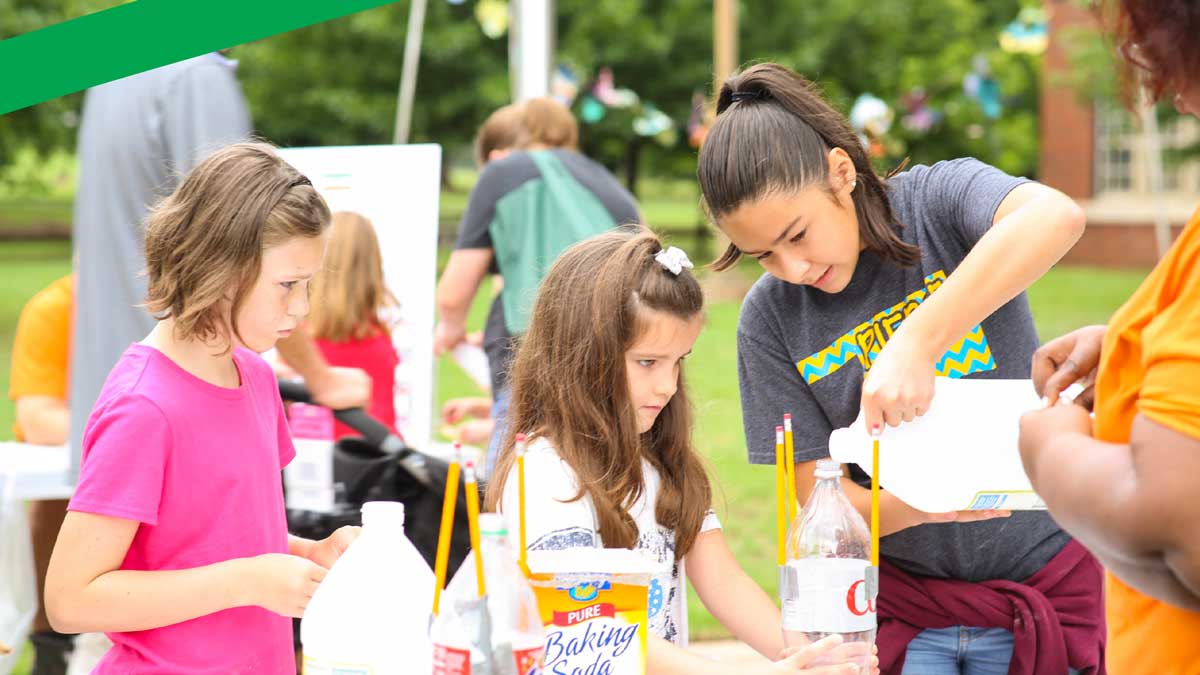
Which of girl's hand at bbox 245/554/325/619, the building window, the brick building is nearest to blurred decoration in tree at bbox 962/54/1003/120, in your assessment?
the brick building

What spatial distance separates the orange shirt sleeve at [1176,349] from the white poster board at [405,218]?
2.44 m

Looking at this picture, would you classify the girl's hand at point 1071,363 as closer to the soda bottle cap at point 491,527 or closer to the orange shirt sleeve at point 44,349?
the soda bottle cap at point 491,527

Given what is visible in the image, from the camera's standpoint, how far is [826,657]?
1.86m

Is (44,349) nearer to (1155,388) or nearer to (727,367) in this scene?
(1155,388)

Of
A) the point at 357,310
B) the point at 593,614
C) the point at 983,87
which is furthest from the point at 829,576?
the point at 983,87

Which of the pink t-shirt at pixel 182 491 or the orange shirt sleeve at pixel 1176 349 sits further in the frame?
the pink t-shirt at pixel 182 491

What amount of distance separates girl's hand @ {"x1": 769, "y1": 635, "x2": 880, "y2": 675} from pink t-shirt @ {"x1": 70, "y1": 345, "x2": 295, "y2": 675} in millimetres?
804

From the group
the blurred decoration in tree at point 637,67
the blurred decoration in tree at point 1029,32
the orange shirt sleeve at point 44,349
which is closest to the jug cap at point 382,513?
the orange shirt sleeve at point 44,349

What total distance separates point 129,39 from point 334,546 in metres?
0.83

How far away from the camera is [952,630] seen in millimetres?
2389

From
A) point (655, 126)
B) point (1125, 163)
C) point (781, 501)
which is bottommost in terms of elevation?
point (781, 501)

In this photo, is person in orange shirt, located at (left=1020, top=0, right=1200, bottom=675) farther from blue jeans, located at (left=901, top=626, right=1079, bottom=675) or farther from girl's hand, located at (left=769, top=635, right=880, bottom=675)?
blue jeans, located at (left=901, top=626, right=1079, bottom=675)

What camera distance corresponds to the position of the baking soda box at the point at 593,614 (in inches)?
61.1

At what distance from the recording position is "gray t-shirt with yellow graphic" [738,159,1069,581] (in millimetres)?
2385
